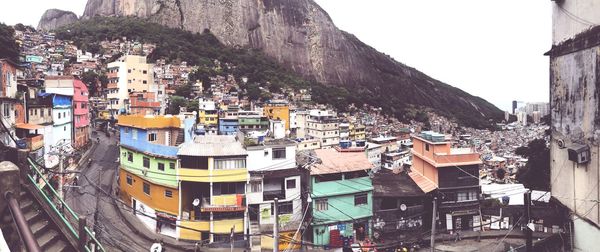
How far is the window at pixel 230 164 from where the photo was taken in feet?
70.2

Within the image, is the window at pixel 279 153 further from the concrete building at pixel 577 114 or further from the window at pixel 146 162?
the concrete building at pixel 577 114

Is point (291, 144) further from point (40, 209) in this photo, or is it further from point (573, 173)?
point (40, 209)

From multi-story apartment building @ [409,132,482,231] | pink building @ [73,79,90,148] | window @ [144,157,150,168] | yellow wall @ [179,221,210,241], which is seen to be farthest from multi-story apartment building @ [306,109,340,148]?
yellow wall @ [179,221,210,241]

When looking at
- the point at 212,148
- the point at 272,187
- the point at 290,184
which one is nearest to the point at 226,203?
the point at 272,187

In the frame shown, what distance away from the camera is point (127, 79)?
55281 mm

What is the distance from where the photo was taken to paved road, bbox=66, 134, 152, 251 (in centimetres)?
1903

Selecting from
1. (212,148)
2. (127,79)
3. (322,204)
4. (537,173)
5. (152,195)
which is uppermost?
(127,79)

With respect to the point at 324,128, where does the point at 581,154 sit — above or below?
above

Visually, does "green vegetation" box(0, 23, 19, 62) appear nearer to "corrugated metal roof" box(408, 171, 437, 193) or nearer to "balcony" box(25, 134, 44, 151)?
"balcony" box(25, 134, 44, 151)

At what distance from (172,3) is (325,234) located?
333 ft

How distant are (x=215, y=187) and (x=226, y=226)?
87.5 inches

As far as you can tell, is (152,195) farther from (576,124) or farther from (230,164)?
(576,124)

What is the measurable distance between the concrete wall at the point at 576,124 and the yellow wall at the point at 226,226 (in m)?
15.0

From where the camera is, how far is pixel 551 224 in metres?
20.6
